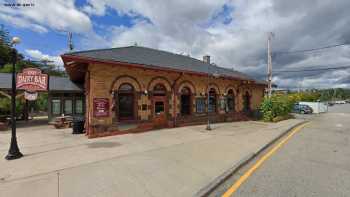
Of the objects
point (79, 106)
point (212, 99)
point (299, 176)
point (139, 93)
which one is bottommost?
point (299, 176)

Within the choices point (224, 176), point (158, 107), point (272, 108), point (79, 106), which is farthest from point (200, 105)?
point (79, 106)

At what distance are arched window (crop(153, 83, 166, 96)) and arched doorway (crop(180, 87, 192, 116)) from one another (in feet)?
6.14

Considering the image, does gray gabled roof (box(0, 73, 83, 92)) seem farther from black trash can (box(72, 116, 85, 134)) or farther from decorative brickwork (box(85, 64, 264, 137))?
black trash can (box(72, 116, 85, 134))

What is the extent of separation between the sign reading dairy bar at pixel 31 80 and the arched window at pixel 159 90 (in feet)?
21.4

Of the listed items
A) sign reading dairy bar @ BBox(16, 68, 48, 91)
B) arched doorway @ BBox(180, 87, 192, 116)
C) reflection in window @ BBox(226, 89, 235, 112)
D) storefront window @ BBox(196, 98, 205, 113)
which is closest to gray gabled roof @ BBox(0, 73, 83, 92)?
arched doorway @ BBox(180, 87, 192, 116)

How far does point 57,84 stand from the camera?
65.2ft

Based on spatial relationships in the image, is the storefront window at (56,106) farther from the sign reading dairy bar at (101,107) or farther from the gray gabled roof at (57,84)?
the sign reading dairy bar at (101,107)

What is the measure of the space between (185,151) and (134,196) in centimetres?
351

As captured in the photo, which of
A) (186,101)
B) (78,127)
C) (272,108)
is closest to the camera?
(78,127)

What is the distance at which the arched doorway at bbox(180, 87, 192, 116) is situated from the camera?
48.1 feet

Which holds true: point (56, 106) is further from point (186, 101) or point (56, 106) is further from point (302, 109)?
point (302, 109)

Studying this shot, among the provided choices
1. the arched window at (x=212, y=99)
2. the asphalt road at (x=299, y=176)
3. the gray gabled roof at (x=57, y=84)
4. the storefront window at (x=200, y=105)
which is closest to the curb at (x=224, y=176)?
the asphalt road at (x=299, y=176)

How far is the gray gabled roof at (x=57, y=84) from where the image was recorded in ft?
58.2

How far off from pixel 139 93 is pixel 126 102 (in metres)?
0.98
